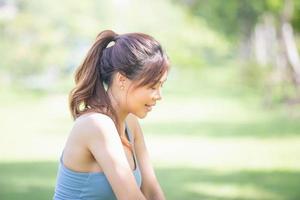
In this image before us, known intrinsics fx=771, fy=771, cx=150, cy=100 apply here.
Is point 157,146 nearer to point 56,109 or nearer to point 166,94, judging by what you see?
point 56,109

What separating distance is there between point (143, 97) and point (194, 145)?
6048 mm

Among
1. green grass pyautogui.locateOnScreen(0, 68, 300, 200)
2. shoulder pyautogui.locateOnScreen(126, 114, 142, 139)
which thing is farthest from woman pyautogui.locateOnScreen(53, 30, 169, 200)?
green grass pyautogui.locateOnScreen(0, 68, 300, 200)

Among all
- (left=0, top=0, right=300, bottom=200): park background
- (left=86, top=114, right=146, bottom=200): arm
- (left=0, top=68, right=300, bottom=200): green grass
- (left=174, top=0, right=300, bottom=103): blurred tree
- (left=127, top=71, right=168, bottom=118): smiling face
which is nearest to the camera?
(left=86, top=114, right=146, bottom=200): arm

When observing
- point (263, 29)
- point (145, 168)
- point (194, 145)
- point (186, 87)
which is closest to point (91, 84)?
point (145, 168)

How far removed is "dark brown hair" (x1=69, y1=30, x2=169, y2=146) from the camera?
182 cm

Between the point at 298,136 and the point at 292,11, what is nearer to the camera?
the point at 298,136

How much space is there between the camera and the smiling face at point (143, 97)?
1.86 m

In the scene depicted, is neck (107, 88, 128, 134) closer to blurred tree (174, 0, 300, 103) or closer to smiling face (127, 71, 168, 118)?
smiling face (127, 71, 168, 118)

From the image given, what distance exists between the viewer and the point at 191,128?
9172 millimetres

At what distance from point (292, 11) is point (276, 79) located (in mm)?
1183

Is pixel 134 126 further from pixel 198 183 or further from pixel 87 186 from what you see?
pixel 198 183

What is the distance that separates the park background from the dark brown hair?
402 cm

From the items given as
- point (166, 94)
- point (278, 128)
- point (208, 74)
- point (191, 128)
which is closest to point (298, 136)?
point (278, 128)

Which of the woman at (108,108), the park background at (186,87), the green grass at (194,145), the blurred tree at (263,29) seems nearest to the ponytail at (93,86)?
the woman at (108,108)
